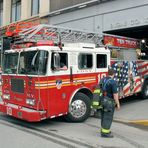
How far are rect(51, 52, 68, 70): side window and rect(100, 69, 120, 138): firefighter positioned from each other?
1.51m

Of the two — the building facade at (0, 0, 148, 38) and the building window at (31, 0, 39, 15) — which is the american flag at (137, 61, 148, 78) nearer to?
the building facade at (0, 0, 148, 38)

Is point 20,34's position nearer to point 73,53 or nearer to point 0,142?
point 73,53

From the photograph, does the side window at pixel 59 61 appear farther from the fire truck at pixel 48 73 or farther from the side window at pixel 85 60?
the side window at pixel 85 60

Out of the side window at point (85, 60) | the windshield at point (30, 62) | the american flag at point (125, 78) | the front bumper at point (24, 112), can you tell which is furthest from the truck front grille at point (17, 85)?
the american flag at point (125, 78)

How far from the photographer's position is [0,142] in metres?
7.19

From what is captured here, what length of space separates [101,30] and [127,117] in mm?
8291

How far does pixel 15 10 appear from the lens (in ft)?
91.1

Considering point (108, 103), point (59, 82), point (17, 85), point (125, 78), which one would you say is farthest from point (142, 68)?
point (17, 85)

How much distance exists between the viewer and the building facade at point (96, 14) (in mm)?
15711

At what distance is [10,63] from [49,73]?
5.91 feet

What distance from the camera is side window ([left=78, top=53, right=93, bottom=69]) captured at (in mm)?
9641

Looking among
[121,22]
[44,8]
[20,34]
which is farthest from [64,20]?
[20,34]

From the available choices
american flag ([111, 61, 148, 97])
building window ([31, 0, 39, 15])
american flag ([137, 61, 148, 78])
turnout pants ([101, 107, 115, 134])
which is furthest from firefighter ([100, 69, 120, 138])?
building window ([31, 0, 39, 15])

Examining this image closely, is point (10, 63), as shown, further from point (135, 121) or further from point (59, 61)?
point (135, 121)
